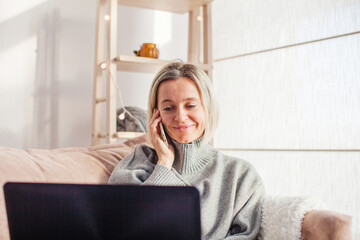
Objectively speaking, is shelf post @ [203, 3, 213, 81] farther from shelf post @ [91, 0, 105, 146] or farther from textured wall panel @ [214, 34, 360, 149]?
shelf post @ [91, 0, 105, 146]

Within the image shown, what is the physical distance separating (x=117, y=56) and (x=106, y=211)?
1.78m

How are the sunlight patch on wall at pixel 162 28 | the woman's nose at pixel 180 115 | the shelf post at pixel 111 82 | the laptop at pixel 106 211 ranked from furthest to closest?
the sunlight patch on wall at pixel 162 28 < the shelf post at pixel 111 82 < the woman's nose at pixel 180 115 < the laptop at pixel 106 211

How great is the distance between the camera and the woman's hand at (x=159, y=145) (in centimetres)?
137

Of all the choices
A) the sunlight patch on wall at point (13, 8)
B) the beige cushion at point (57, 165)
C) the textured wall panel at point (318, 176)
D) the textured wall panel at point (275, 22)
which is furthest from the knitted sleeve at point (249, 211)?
the sunlight patch on wall at point (13, 8)

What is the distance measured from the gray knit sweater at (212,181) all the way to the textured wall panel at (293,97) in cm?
60

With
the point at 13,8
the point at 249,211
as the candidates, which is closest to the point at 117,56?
the point at 13,8

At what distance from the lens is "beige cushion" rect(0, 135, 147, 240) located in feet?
4.00

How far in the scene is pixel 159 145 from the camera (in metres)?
1.39

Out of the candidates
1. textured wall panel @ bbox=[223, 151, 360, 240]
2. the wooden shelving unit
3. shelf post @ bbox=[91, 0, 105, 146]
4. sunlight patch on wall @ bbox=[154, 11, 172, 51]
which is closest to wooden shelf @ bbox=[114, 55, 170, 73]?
the wooden shelving unit

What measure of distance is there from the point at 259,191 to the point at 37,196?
0.80m

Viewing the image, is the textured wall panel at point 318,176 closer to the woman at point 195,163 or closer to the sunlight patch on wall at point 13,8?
the woman at point 195,163

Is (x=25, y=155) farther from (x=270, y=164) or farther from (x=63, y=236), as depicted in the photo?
(x=270, y=164)

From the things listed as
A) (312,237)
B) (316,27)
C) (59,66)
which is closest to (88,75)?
(59,66)

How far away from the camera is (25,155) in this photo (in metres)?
1.33
